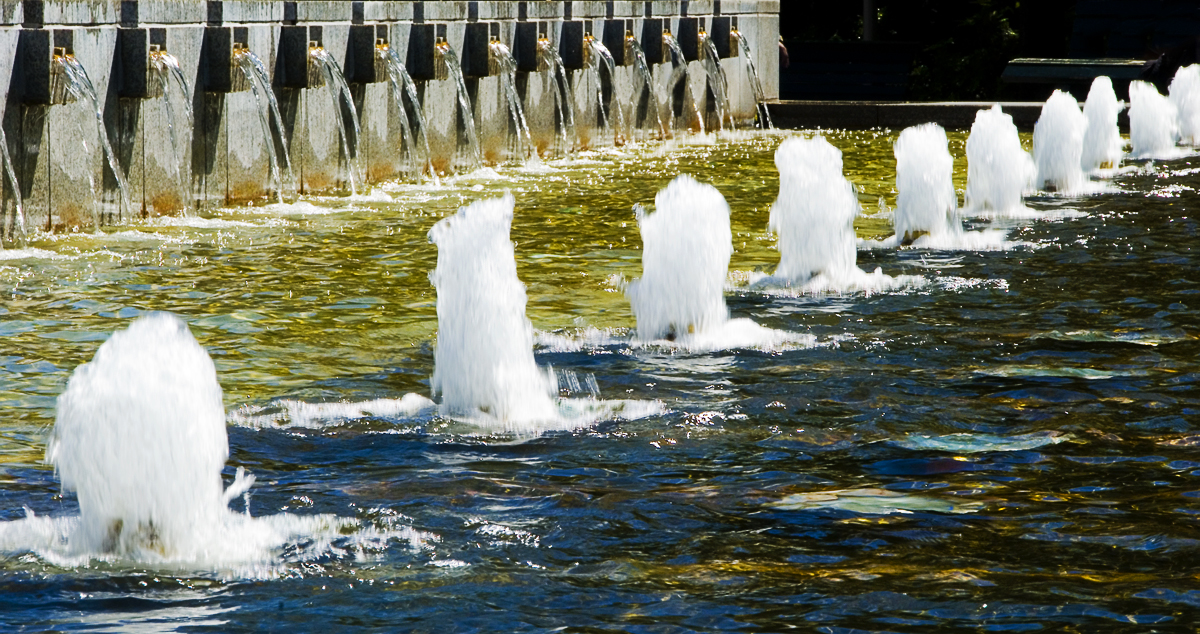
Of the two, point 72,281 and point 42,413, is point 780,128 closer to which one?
point 72,281

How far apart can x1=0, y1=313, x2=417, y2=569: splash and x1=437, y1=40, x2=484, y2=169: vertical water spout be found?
14.0 meters

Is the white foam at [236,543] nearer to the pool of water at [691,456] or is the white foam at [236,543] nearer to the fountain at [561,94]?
the pool of water at [691,456]

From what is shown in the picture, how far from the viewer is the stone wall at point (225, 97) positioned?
12.7 m

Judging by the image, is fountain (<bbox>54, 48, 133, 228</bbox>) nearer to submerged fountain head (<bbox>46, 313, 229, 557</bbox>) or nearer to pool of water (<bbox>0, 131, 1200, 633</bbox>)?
pool of water (<bbox>0, 131, 1200, 633</bbox>)

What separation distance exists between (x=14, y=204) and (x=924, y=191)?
6566 millimetres

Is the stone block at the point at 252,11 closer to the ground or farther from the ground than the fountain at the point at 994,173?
farther from the ground

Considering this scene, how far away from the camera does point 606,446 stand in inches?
254

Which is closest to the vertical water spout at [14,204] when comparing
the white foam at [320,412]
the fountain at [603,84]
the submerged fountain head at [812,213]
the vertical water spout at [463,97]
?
the submerged fountain head at [812,213]

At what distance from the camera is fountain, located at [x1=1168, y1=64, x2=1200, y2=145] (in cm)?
2348

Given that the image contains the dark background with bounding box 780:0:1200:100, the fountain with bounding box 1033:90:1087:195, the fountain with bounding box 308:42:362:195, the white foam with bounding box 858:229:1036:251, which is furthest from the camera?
the dark background with bounding box 780:0:1200:100

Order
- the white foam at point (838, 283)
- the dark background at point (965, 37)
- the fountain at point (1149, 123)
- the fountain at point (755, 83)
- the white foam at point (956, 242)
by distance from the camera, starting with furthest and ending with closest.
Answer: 1. the dark background at point (965, 37)
2. the fountain at point (755, 83)
3. the fountain at point (1149, 123)
4. the white foam at point (956, 242)
5. the white foam at point (838, 283)

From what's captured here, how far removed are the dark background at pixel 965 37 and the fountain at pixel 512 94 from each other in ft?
40.6

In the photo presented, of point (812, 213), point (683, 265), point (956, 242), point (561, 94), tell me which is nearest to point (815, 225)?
point (812, 213)

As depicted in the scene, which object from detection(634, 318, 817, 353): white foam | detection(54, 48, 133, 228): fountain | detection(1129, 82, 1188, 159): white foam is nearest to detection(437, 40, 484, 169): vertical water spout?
detection(54, 48, 133, 228): fountain
